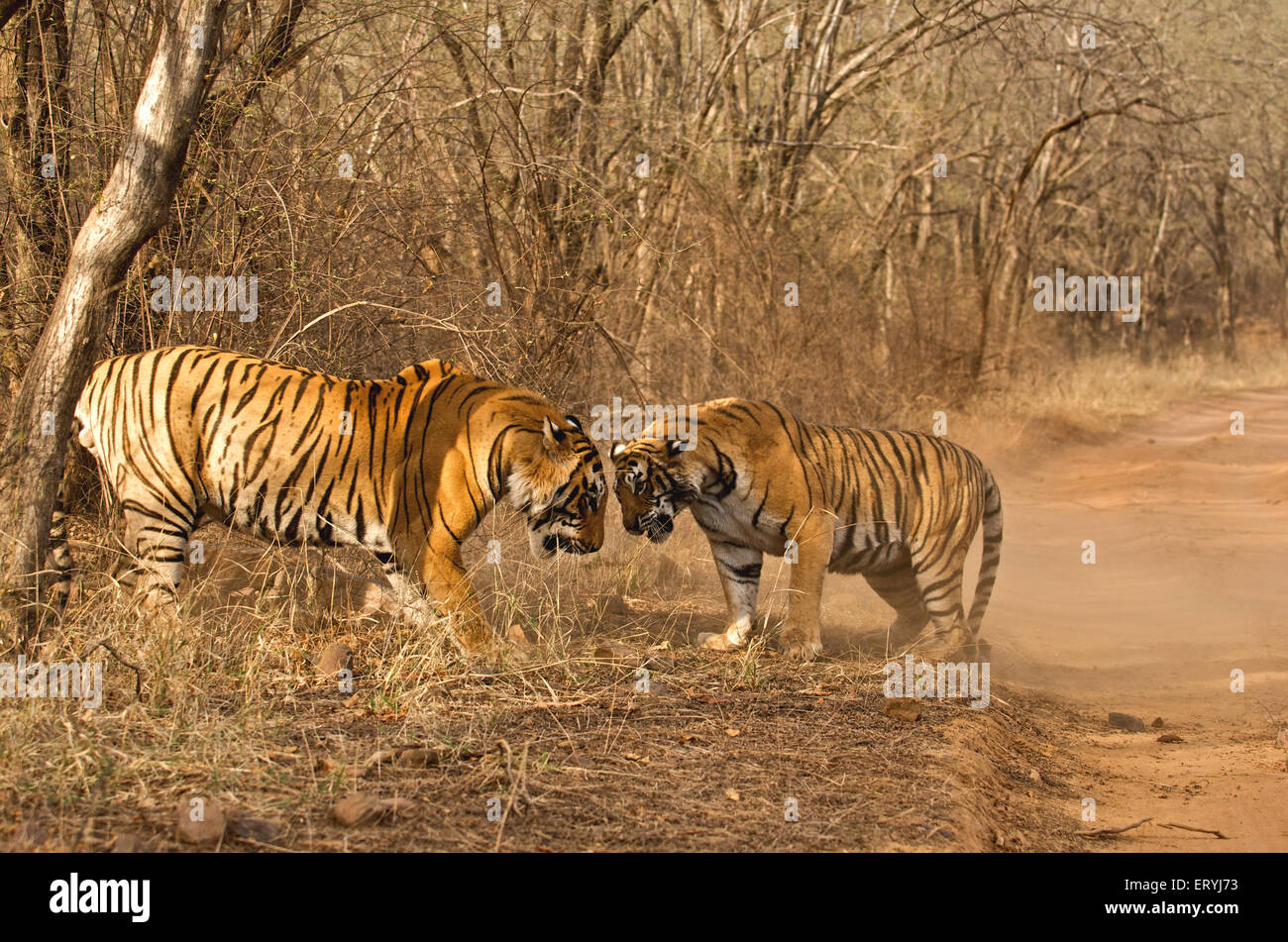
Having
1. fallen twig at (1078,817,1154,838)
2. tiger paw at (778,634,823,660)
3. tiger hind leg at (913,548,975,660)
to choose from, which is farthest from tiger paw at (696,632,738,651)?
fallen twig at (1078,817,1154,838)

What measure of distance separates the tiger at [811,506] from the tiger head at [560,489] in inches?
12.9

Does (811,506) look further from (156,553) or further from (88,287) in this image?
(88,287)

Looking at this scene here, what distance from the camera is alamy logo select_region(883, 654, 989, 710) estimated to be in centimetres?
584

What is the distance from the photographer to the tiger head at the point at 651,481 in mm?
6137

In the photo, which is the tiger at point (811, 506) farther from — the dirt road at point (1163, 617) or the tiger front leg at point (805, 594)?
the dirt road at point (1163, 617)

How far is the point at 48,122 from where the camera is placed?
6199 millimetres

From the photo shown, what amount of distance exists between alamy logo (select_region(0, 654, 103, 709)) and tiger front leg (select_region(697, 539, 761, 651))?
2.98m

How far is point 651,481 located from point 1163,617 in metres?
4.62

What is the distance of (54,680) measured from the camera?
4527 millimetres

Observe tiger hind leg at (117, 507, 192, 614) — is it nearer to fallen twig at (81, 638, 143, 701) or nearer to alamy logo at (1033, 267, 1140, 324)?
fallen twig at (81, 638, 143, 701)

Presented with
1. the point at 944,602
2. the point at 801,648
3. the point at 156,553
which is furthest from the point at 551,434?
the point at 944,602
